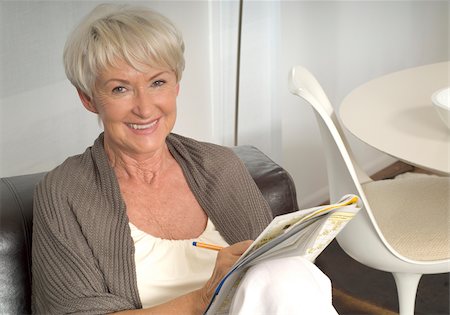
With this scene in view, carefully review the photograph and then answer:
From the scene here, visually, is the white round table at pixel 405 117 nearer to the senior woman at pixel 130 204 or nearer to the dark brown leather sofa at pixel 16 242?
the senior woman at pixel 130 204

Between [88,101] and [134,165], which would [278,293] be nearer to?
[134,165]

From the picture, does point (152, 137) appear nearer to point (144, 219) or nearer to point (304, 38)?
point (144, 219)

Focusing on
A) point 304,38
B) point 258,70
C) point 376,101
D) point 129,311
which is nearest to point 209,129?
point 258,70

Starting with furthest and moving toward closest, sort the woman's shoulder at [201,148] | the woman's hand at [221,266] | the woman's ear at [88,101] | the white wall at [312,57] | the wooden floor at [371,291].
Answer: the white wall at [312,57] → the wooden floor at [371,291] → the woman's shoulder at [201,148] → the woman's ear at [88,101] → the woman's hand at [221,266]

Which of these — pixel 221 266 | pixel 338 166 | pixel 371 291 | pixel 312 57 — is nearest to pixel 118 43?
pixel 221 266

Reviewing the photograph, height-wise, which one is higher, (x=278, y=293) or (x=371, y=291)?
(x=278, y=293)

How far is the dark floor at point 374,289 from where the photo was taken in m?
2.82

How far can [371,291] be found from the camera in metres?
2.95

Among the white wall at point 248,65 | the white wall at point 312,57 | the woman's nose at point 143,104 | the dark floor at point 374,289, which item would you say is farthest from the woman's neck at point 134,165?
the white wall at point 312,57

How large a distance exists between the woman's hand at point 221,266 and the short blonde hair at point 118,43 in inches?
17.5

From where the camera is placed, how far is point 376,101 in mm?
2549

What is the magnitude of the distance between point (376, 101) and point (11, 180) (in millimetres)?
1156

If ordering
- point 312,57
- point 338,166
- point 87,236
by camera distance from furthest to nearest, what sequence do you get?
1. point 312,57
2. point 338,166
3. point 87,236

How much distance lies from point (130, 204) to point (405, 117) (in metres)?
0.93
